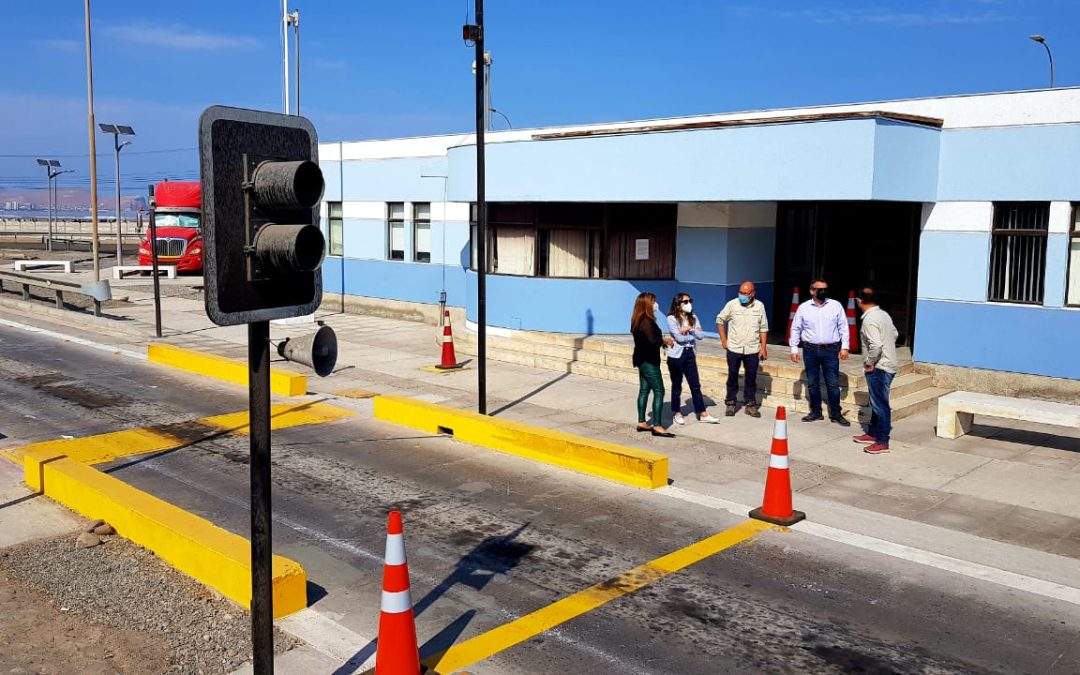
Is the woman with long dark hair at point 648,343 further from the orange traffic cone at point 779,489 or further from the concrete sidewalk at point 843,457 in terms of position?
the orange traffic cone at point 779,489

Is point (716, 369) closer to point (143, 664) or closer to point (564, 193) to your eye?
point (564, 193)

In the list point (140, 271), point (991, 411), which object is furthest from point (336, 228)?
point (991, 411)

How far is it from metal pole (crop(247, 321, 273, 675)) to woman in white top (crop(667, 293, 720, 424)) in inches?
308

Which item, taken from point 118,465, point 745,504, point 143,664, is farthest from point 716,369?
point 143,664

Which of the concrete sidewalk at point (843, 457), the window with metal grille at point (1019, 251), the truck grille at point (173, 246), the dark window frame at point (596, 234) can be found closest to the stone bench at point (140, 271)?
the truck grille at point (173, 246)

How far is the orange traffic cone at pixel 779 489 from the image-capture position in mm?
8391

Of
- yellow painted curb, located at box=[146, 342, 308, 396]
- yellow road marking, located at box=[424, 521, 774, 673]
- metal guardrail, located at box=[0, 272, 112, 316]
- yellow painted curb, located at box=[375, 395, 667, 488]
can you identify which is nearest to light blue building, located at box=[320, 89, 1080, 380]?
yellow painted curb, located at box=[146, 342, 308, 396]

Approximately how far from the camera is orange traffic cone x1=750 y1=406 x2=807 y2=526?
27.5 feet

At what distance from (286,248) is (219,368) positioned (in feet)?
39.1

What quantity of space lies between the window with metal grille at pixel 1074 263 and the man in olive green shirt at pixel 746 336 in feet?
14.2

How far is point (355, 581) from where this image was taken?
7.04m

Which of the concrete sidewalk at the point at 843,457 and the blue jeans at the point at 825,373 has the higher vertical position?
the blue jeans at the point at 825,373

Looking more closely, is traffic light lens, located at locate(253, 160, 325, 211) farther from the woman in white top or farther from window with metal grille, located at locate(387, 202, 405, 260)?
window with metal grille, located at locate(387, 202, 405, 260)

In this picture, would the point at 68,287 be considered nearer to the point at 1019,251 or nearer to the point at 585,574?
the point at 585,574
